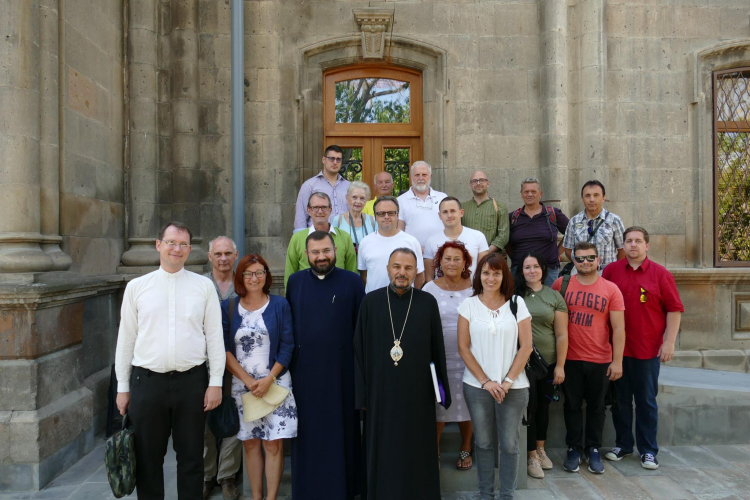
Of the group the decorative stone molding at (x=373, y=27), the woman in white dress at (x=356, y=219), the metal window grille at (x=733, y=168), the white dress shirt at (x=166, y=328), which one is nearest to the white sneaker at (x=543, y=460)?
the woman in white dress at (x=356, y=219)

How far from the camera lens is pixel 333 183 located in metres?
6.22

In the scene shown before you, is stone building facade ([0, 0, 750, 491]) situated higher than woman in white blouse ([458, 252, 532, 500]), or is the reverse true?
stone building facade ([0, 0, 750, 491])

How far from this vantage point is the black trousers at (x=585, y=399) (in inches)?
186

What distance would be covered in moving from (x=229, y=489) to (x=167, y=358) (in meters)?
1.32

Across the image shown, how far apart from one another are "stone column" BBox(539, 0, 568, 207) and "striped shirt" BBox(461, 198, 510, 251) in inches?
75.4

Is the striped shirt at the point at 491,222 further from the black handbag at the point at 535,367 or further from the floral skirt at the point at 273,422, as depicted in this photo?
the floral skirt at the point at 273,422

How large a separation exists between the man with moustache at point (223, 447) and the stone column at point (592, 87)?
5018 mm

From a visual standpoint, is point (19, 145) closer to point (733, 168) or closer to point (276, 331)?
point (276, 331)

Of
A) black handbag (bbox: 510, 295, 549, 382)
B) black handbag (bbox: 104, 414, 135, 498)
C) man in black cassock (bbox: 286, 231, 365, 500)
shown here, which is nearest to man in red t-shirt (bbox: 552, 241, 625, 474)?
black handbag (bbox: 510, 295, 549, 382)

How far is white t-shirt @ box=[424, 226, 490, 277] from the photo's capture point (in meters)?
4.82

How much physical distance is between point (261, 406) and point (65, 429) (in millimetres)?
2103

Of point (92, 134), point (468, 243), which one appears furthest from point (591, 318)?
point (92, 134)

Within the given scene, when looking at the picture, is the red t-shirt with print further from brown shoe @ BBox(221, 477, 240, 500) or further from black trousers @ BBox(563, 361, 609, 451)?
brown shoe @ BBox(221, 477, 240, 500)

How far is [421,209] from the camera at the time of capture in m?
5.52
